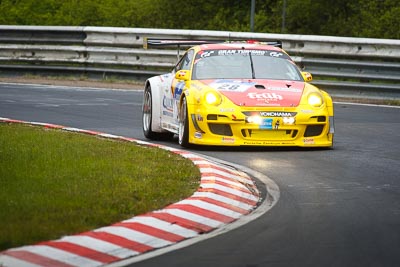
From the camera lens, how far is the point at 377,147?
14.7m

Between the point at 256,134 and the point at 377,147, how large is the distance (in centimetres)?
160

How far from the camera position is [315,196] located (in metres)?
10.5

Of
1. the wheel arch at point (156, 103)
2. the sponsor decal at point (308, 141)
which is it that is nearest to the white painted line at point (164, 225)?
the sponsor decal at point (308, 141)

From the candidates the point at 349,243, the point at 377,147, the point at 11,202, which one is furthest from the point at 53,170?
the point at 377,147

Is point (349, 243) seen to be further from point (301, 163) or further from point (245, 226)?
point (301, 163)

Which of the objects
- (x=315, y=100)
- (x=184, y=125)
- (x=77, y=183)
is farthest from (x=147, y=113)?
(x=77, y=183)

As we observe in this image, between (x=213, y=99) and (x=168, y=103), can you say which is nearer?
(x=213, y=99)

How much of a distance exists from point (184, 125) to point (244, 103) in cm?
78

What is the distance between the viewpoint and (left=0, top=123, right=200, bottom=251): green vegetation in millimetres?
8457

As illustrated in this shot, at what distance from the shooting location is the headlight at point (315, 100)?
14344 millimetres

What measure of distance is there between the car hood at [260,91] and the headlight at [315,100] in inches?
5.1

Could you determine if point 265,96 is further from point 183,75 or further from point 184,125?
point 183,75

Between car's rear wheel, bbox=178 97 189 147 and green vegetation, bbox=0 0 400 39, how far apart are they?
132 feet

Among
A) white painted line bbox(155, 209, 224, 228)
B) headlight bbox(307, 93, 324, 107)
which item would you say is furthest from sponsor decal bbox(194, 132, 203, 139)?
white painted line bbox(155, 209, 224, 228)
